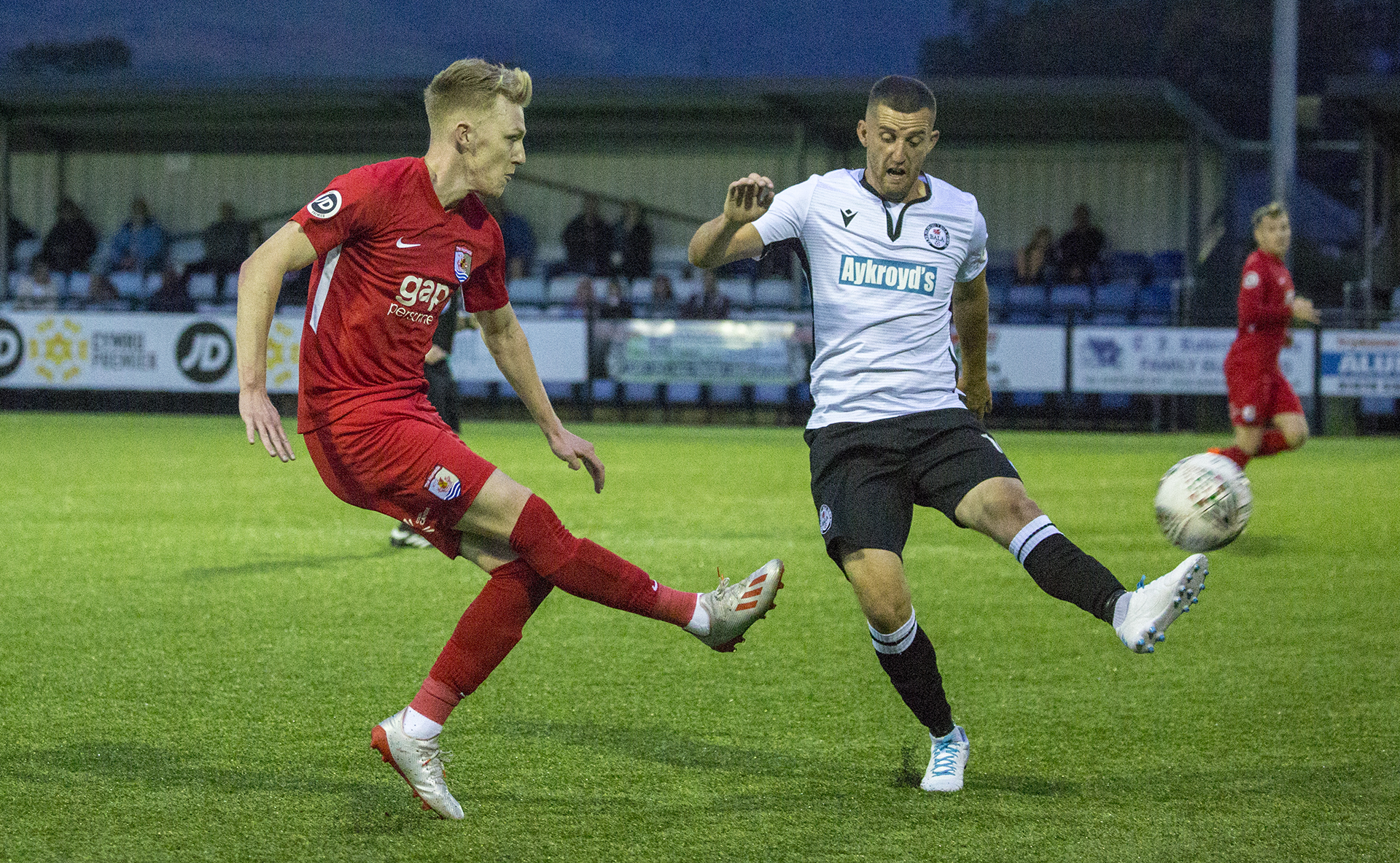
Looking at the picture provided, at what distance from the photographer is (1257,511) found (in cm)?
1045

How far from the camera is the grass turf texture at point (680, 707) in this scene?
375 cm

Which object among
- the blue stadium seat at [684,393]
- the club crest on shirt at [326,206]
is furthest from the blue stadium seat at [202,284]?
the club crest on shirt at [326,206]

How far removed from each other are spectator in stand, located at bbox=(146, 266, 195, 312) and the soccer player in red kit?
15.3 metres

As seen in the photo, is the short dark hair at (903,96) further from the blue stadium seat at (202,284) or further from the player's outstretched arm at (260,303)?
the blue stadium seat at (202,284)

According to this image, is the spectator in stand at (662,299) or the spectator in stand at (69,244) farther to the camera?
the spectator in stand at (69,244)

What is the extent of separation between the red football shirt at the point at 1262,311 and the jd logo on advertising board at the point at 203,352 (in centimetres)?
1228

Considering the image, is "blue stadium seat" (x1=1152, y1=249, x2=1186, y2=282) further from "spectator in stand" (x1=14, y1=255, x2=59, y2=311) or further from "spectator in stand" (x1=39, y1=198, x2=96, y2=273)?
"spectator in stand" (x1=39, y1=198, x2=96, y2=273)

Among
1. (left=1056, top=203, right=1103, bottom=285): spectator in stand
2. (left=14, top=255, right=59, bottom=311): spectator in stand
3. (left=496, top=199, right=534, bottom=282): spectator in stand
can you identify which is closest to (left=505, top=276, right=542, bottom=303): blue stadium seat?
(left=496, top=199, right=534, bottom=282): spectator in stand

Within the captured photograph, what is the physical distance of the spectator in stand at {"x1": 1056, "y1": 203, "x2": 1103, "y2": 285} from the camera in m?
20.3

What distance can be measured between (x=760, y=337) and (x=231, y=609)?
1126 centimetres

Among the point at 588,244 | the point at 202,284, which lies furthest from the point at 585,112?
the point at 202,284

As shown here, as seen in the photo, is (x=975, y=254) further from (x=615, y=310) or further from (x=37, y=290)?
(x=37, y=290)

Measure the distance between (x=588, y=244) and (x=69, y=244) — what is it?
27.7 ft

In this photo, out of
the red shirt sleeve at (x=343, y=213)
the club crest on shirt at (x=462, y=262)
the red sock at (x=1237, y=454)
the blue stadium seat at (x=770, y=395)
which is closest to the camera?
the red shirt sleeve at (x=343, y=213)
